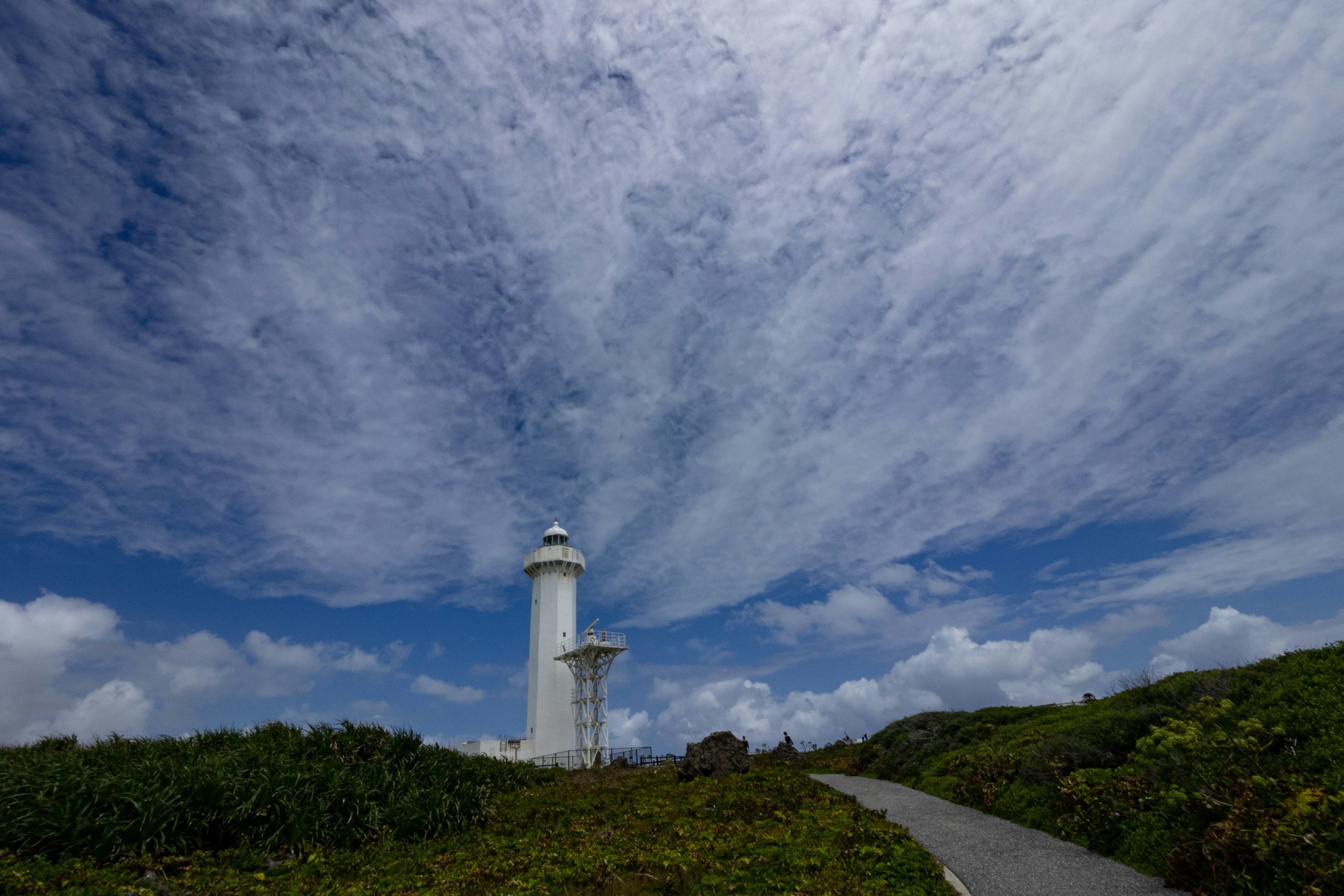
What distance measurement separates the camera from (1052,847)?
1091 cm

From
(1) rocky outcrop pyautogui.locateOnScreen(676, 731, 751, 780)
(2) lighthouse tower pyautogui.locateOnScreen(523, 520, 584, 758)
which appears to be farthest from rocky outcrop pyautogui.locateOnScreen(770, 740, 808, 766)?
(2) lighthouse tower pyautogui.locateOnScreen(523, 520, 584, 758)

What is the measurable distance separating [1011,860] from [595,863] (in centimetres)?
659

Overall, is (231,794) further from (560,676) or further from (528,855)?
(560,676)

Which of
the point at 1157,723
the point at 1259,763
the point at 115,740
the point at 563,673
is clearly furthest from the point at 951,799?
the point at 563,673

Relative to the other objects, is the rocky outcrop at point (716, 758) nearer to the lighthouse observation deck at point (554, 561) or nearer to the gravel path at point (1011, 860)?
the gravel path at point (1011, 860)

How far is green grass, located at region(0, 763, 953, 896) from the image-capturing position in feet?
31.4

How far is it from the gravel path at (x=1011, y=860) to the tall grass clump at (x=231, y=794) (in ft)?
32.6

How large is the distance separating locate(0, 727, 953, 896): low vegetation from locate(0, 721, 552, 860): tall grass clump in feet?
0.24

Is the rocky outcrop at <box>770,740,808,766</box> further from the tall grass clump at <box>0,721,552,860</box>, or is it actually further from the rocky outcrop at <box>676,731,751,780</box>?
the tall grass clump at <box>0,721,552,860</box>

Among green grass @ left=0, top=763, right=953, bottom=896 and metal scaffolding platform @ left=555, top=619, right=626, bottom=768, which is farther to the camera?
metal scaffolding platform @ left=555, top=619, right=626, bottom=768

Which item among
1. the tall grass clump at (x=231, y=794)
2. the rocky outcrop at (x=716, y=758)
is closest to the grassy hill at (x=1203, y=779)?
the rocky outcrop at (x=716, y=758)

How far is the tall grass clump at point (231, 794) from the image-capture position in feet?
37.7

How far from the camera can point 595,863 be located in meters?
10.9

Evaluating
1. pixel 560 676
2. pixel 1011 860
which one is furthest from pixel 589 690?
pixel 1011 860
